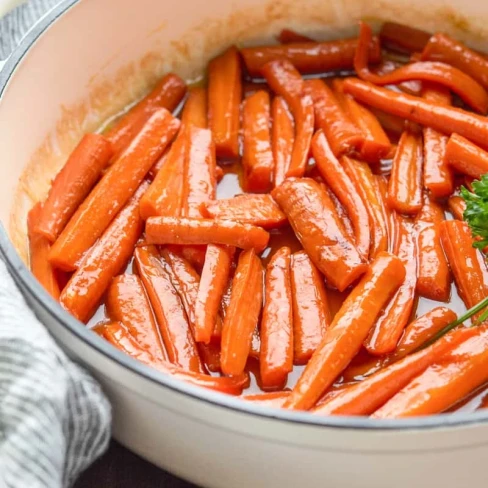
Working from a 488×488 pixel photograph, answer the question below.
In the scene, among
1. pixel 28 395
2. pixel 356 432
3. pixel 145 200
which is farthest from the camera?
pixel 145 200

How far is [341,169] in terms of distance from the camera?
2.18m

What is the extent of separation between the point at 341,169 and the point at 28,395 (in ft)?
3.48

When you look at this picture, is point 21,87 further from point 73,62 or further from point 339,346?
point 339,346

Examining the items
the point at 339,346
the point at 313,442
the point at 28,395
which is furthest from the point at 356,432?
the point at 28,395

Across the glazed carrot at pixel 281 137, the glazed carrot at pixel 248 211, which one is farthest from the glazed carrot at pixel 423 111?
the glazed carrot at pixel 248 211

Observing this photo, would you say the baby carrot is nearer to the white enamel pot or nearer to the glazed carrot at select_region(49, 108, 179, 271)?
the glazed carrot at select_region(49, 108, 179, 271)

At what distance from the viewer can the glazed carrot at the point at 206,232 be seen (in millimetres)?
1964

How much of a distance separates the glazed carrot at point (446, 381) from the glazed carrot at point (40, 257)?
2.79 feet

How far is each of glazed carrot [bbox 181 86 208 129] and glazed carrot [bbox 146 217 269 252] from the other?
0.45 meters

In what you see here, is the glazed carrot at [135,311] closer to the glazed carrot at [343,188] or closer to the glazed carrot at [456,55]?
the glazed carrot at [343,188]

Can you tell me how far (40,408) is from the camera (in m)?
1.49

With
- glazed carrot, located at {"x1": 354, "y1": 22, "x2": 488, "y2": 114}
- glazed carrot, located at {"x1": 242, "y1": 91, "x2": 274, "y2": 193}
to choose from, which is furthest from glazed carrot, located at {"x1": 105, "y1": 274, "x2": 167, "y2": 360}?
glazed carrot, located at {"x1": 354, "y1": 22, "x2": 488, "y2": 114}

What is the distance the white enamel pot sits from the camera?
1.39m

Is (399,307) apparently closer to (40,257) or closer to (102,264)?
(102,264)
